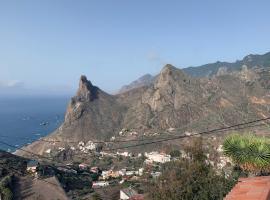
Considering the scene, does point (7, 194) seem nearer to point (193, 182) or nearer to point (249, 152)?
point (193, 182)

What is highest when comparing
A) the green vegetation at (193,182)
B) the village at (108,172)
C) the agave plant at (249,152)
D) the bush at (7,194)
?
the agave plant at (249,152)

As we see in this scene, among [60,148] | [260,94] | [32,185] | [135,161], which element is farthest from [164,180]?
[260,94]

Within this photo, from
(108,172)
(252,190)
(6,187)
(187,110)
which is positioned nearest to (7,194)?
(6,187)

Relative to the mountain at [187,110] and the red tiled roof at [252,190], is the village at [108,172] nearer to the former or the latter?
the mountain at [187,110]

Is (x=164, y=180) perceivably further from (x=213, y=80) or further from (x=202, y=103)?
(x=213, y=80)

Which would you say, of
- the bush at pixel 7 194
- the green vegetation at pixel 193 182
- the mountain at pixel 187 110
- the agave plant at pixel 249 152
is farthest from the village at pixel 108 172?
the mountain at pixel 187 110

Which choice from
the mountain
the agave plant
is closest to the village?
the agave plant

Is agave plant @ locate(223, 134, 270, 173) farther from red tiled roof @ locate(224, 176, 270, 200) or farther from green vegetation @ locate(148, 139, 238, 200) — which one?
red tiled roof @ locate(224, 176, 270, 200)
